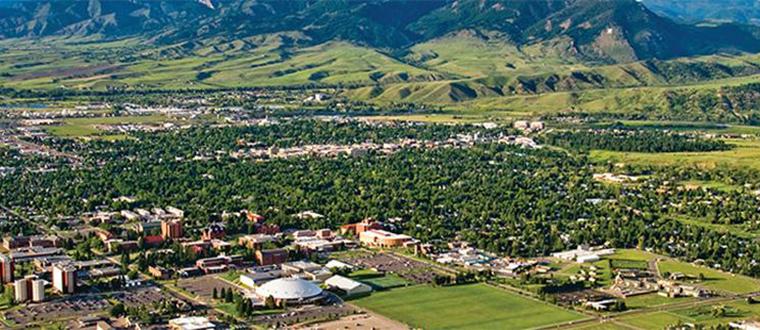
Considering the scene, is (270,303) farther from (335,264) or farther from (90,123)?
(90,123)

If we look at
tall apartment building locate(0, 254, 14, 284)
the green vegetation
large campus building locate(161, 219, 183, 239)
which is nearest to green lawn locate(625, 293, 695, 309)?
large campus building locate(161, 219, 183, 239)

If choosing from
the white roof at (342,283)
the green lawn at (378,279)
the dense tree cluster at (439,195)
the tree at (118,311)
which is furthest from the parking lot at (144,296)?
the green lawn at (378,279)

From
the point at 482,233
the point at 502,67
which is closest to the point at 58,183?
the point at 482,233

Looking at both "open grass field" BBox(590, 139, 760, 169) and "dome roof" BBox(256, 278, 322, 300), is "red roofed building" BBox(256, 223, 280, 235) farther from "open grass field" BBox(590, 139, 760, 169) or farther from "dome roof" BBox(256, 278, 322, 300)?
"open grass field" BBox(590, 139, 760, 169)

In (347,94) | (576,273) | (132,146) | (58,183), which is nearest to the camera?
(576,273)

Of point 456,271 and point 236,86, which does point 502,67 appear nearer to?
point 236,86

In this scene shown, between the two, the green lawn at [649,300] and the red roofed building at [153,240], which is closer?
the green lawn at [649,300]

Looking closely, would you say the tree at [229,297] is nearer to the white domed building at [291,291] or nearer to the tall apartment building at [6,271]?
the white domed building at [291,291]
